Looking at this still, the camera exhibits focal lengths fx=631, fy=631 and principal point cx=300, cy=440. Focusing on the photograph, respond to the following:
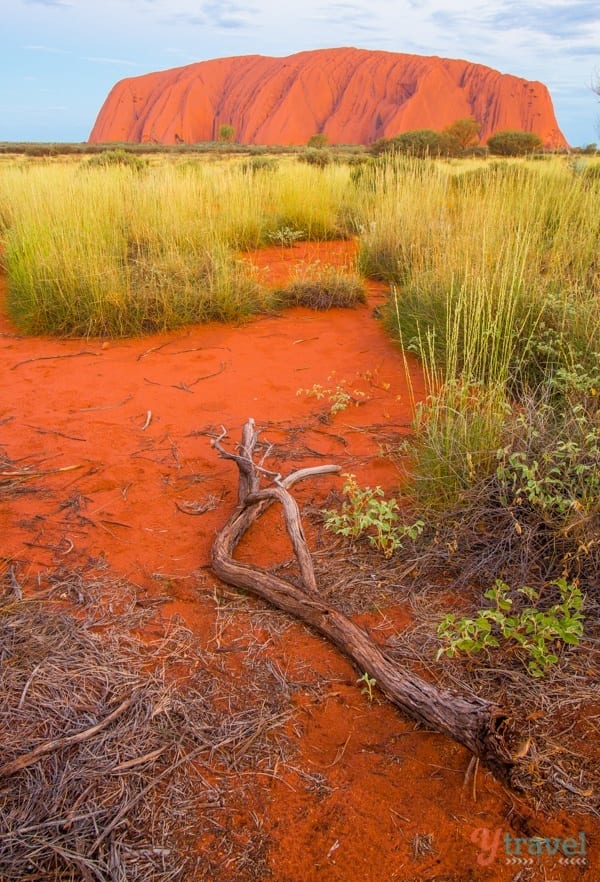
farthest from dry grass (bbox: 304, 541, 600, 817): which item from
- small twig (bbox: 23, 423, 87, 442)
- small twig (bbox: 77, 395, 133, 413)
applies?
small twig (bbox: 77, 395, 133, 413)

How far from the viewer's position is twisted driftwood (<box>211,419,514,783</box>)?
1.68 meters

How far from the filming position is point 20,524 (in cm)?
288

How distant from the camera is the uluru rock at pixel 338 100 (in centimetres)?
6156

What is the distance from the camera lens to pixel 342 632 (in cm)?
213

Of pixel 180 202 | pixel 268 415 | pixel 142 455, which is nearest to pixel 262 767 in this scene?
pixel 142 455

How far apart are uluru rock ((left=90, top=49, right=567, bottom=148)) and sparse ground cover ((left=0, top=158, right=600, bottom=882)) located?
58.6 meters

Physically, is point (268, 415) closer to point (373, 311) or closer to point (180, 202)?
point (373, 311)

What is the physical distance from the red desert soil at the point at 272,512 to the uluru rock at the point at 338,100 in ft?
200

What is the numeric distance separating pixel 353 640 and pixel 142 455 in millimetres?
1885

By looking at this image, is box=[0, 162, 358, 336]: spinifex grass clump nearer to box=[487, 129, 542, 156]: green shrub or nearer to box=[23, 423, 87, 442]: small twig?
box=[23, 423, 87, 442]: small twig

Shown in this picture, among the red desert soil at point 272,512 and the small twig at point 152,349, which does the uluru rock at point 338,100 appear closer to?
the small twig at point 152,349

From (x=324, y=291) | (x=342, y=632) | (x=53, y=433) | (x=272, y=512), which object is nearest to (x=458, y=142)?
(x=324, y=291)

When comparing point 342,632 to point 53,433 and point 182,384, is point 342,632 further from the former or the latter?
point 182,384

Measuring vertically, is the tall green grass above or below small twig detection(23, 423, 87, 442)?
above
